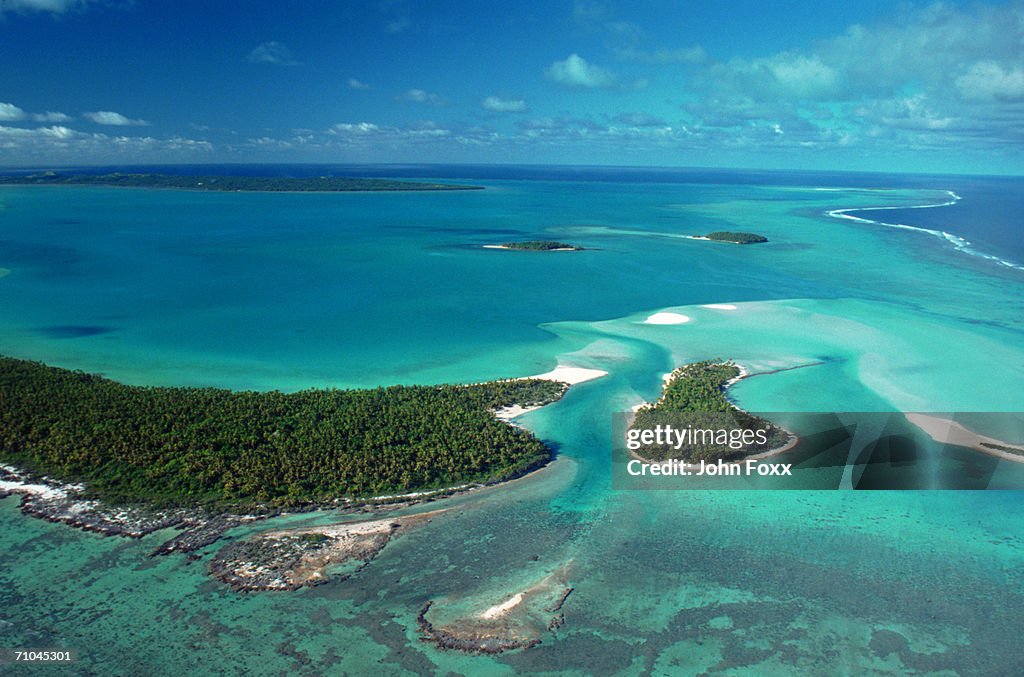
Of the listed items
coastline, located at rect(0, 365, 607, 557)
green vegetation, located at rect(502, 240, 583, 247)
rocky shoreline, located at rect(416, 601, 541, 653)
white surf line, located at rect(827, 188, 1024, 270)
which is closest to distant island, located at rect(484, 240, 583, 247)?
green vegetation, located at rect(502, 240, 583, 247)

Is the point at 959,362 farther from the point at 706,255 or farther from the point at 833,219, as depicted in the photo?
the point at 833,219

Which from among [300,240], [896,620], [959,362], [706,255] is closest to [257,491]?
[896,620]

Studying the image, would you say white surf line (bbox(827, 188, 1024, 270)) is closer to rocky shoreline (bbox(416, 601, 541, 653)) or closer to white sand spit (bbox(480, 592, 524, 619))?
white sand spit (bbox(480, 592, 524, 619))

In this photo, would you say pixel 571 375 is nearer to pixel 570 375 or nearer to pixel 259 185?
pixel 570 375

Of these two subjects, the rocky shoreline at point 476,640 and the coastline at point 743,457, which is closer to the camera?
the rocky shoreline at point 476,640

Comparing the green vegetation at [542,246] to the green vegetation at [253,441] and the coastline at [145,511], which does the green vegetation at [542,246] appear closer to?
the green vegetation at [253,441]

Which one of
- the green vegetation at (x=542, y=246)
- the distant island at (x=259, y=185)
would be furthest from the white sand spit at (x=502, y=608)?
the distant island at (x=259, y=185)

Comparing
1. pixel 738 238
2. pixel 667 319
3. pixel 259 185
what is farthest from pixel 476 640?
pixel 259 185
